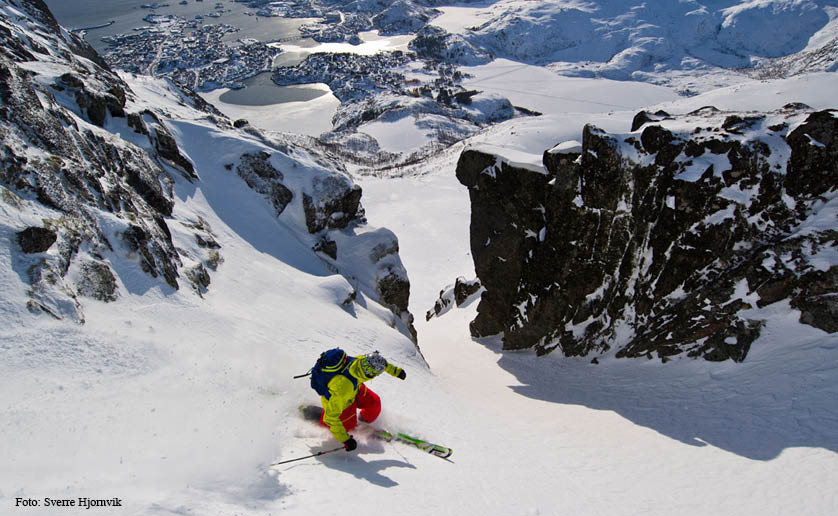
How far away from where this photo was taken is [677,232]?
17.7m

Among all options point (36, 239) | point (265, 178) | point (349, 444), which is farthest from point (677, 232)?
point (265, 178)

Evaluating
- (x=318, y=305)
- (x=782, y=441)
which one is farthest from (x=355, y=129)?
(x=782, y=441)

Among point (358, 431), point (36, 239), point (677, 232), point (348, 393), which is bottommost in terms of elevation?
point (358, 431)

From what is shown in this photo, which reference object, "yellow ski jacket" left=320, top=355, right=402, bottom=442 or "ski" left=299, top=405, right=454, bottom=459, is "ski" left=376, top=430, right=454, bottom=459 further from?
"yellow ski jacket" left=320, top=355, right=402, bottom=442

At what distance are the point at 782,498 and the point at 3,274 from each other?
1673 cm

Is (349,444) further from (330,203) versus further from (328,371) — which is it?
(330,203)

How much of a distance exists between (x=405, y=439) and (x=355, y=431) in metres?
1.18

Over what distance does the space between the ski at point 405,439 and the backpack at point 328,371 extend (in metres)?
0.69

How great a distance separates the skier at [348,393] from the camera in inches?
358

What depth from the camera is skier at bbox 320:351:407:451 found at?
9086 millimetres

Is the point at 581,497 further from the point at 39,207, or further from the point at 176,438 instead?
the point at 39,207

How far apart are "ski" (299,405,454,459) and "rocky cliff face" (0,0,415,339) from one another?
17.2 ft

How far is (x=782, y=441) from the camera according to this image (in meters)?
11.3

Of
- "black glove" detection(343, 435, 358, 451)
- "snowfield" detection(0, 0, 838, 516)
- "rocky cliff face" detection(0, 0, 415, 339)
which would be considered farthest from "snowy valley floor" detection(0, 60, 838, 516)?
"rocky cliff face" detection(0, 0, 415, 339)
